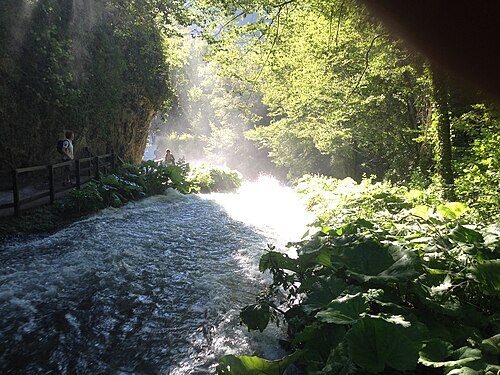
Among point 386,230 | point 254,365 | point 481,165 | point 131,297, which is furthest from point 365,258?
point 481,165

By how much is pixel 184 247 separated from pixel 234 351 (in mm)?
3854

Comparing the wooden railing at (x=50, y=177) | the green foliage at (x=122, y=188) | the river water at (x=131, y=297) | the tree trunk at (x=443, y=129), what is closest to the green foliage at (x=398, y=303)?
the river water at (x=131, y=297)

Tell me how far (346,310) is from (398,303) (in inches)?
26.0

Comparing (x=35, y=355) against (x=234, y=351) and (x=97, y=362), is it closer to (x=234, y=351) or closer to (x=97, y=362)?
(x=97, y=362)

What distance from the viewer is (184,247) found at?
725 centimetres

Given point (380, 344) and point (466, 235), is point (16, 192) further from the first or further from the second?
point (466, 235)

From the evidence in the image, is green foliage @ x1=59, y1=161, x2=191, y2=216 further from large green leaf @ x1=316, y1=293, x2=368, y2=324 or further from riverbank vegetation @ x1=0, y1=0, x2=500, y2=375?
large green leaf @ x1=316, y1=293, x2=368, y2=324

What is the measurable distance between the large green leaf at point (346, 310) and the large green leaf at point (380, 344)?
0.17 m

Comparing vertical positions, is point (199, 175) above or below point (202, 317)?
above

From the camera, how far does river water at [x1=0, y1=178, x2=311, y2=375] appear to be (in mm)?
3596

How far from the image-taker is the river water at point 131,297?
3596 mm

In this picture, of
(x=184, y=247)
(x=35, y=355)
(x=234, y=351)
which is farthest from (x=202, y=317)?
(x=184, y=247)

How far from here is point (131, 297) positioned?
16.0 feet

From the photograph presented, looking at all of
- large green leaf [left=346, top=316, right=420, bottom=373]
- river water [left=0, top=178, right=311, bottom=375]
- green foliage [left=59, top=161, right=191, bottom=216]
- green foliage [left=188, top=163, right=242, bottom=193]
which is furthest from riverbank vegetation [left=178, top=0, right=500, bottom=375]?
green foliage [left=59, top=161, right=191, bottom=216]
